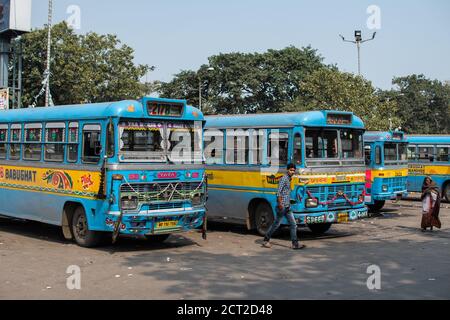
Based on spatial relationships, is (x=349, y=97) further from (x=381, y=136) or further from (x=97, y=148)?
(x=97, y=148)

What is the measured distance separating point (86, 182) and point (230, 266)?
3.70m

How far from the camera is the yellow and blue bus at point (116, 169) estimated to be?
1185cm

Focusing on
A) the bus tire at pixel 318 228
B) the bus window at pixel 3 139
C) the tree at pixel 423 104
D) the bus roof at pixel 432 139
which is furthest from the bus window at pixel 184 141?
the tree at pixel 423 104

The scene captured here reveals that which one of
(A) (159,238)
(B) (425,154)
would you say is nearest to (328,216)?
(A) (159,238)

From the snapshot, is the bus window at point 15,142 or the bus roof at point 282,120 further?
the bus window at point 15,142

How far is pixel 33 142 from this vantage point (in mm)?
14203

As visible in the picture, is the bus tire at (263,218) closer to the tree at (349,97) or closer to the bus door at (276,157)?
the bus door at (276,157)

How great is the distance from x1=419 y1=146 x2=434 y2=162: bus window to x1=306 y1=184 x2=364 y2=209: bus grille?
11413 millimetres

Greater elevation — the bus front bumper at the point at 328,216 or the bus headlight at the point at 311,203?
the bus headlight at the point at 311,203

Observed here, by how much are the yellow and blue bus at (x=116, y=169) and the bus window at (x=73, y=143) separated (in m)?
0.02

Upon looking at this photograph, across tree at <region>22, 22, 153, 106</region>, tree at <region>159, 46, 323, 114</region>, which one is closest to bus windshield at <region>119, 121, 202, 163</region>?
tree at <region>22, 22, 153, 106</region>

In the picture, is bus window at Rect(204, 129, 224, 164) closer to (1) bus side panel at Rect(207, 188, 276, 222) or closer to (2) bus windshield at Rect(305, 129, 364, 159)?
(1) bus side panel at Rect(207, 188, 276, 222)
